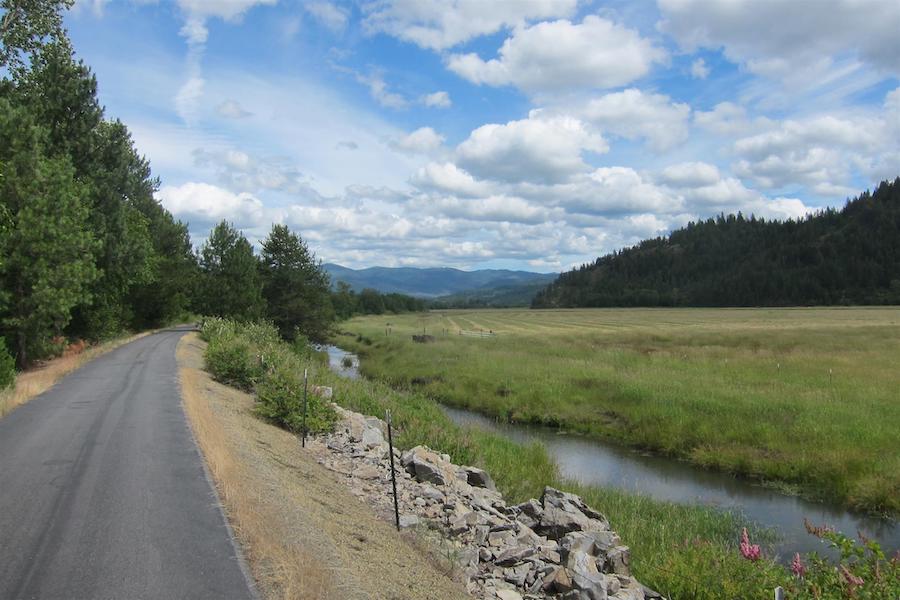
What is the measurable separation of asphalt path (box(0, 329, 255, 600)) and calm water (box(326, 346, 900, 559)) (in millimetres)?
11407

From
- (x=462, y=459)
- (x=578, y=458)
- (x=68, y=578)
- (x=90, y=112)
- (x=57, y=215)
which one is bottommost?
(x=578, y=458)

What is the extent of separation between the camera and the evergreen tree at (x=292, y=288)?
55.4 metres

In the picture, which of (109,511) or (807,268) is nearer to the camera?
(109,511)

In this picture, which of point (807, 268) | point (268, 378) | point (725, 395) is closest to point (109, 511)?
point (268, 378)

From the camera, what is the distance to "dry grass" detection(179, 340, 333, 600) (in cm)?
644

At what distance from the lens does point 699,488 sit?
59.8ft

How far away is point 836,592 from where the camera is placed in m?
6.88

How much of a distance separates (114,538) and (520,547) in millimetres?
5914

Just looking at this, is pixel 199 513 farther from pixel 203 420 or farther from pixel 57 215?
pixel 57 215

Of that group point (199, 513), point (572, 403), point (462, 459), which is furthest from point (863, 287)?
point (199, 513)

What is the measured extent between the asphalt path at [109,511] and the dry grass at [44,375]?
3.97 feet

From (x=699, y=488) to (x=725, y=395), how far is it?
354 inches

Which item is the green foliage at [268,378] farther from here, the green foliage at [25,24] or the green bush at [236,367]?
the green foliage at [25,24]

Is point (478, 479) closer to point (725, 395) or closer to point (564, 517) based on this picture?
point (564, 517)
